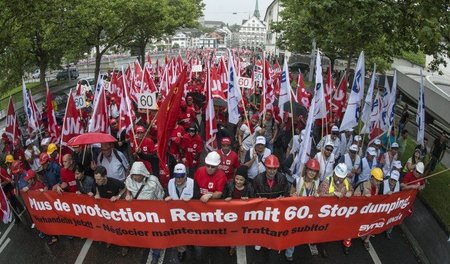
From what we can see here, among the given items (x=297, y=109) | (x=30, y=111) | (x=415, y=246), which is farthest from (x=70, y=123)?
(x=415, y=246)

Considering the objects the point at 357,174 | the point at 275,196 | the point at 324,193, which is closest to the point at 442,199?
the point at 357,174

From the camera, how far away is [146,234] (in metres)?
5.62

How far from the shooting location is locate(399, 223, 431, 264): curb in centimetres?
670

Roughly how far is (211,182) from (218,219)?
60 cm

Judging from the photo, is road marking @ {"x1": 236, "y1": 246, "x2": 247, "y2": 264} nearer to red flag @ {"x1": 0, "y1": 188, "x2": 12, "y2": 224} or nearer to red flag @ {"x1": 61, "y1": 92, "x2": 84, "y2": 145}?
red flag @ {"x1": 61, "y1": 92, "x2": 84, "y2": 145}

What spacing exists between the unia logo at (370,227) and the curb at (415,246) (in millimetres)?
1429

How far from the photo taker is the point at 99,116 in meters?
7.60

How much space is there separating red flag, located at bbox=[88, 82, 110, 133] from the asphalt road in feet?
7.25

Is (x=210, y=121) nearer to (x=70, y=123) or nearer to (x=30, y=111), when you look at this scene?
(x=70, y=123)

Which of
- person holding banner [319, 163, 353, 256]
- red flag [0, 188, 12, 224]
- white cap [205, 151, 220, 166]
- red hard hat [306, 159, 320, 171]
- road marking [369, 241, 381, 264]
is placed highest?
white cap [205, 151, 220, 166]

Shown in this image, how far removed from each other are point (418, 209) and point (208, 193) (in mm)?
5320

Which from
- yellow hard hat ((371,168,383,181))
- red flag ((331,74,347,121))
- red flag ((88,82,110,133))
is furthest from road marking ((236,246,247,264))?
red flag ((331,74,347,121))

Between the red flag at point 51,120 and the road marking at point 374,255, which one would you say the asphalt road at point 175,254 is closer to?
the road marking at point 374,255

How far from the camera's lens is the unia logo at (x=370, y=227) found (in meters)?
5.88
